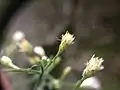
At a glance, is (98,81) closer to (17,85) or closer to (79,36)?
(79,36)

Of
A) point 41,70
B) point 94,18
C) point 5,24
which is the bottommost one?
point 41,70

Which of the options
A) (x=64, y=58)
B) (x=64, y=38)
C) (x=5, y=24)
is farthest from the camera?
(x=5, y=24)

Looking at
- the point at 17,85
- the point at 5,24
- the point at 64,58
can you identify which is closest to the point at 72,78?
the point at 64,58

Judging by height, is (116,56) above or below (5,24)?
below

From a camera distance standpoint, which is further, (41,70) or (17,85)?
(17,85)

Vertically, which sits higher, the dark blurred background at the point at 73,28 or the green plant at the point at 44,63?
the dark blurred background at the point at 73,28

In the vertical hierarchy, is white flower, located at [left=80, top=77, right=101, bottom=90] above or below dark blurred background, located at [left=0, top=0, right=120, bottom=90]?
below

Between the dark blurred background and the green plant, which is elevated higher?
the dark blurred background

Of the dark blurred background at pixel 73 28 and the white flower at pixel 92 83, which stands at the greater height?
Answer: the dark blurred background at pixel 73 28
